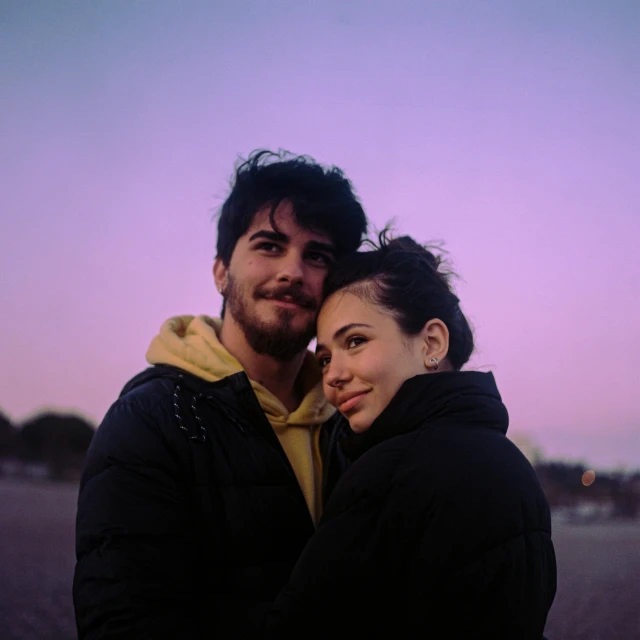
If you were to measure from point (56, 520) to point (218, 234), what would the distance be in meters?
12.6

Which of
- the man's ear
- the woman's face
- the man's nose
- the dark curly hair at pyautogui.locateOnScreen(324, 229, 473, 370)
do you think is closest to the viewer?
the woman's face

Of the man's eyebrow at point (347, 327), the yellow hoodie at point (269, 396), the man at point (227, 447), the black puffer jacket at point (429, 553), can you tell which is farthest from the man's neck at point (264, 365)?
the black puffer jacket at point (429, 553)

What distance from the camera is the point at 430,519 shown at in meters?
1.75

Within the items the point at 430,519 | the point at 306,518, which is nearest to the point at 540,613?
the point at 430,519

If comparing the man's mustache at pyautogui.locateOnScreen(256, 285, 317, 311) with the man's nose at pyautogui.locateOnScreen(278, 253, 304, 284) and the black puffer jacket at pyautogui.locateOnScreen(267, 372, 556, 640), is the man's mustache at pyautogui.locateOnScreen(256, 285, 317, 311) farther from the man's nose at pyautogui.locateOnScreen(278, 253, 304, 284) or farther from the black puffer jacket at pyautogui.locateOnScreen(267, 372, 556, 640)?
the black puffer jacket at pyautogui.locateOnScreen(267, 372, 556, 640)

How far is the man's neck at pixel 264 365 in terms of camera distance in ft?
9.84

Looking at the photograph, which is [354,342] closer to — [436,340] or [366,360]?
[366,360]

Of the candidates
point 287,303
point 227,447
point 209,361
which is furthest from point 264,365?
point 227,447

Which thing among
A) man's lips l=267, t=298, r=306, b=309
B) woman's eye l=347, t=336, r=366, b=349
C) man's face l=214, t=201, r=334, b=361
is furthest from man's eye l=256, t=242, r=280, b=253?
woman's eye l=347, t=336, r=366, b=349

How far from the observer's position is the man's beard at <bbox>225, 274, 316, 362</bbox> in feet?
9.36

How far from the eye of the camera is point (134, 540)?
202cm

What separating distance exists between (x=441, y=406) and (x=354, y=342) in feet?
1.65

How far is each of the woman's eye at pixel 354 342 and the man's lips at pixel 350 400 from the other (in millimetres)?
185

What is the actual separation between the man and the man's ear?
2 centimetres
